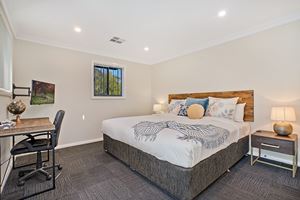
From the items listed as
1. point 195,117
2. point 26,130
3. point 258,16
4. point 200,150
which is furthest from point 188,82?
point 26,130

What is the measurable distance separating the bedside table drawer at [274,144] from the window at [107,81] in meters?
3.68

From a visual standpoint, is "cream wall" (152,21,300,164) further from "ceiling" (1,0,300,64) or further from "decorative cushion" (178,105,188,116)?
"decorative cushion" (178,105,188,116)

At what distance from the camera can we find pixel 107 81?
459 centimetres

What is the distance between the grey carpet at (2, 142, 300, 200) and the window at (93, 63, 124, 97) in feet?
7.58

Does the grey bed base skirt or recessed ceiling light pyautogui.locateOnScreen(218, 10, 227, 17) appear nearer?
the grey bed base skirt

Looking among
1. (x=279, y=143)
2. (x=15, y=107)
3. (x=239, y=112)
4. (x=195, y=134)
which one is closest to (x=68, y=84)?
(x=15, y=107)

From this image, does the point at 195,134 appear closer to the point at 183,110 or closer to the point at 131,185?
the point at 131,185

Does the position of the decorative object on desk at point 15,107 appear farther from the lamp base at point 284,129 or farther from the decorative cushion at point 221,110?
the lamp base at point 284,129

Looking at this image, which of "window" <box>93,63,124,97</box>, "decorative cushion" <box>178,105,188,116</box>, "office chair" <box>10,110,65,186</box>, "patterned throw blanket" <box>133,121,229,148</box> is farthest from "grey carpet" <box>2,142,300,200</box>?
"window" <box>93,63,124,97</box>

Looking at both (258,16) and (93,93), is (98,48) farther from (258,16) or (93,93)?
(258,16)

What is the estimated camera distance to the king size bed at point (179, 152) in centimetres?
157

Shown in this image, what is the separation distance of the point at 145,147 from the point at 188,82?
2806mm

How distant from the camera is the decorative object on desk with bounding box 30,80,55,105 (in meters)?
2.86

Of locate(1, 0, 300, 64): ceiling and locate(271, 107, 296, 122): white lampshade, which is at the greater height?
locate(1, 0, 300, 64): ceiling
